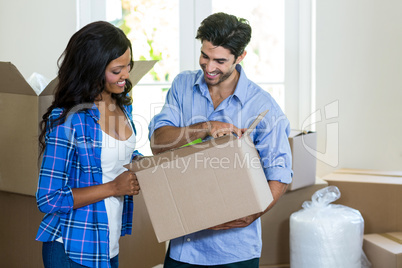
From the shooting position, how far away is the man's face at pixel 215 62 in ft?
4.44

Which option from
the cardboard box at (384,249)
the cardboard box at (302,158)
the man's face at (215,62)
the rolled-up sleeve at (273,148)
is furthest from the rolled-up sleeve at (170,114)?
the cardboard box at (384,249)

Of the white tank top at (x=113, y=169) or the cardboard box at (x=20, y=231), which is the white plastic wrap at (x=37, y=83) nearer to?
the cardboard box at (x=20, y=231)

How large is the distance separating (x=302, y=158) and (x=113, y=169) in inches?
42.3

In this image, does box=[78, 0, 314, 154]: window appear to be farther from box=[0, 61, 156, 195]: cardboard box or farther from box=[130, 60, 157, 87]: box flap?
box=[0, 61, 156, 195]: cardboard box

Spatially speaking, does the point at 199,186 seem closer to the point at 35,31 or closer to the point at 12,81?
the point at 12,81

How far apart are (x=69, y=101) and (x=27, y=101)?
432 mm

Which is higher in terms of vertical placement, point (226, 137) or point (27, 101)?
point (27, 101)

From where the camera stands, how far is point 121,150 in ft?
4.11

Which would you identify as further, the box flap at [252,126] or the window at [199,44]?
the window at [199,44]

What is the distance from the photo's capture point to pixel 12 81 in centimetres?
152

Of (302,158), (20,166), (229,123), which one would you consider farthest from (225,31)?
(302,158)

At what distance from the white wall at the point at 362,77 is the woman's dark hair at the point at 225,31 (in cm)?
122

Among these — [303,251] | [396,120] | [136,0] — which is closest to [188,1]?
[136,0]

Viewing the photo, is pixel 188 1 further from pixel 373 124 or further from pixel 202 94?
pixel 202 94
